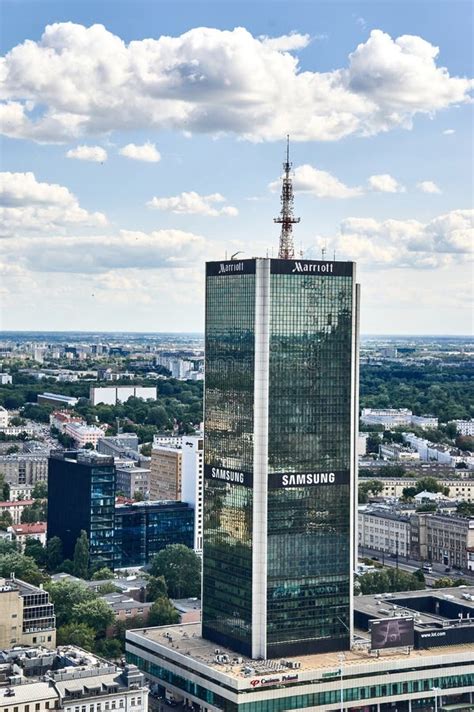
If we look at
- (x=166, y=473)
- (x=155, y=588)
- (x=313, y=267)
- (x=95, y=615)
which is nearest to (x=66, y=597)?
(x=95, y=615)

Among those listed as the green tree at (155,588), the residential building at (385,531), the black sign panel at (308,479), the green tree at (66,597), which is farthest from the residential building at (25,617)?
the residential building at (385,531)

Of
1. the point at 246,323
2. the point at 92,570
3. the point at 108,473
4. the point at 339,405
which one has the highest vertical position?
the point at 246,323

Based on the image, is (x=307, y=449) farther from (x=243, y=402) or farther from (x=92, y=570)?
(x=92, y=570)

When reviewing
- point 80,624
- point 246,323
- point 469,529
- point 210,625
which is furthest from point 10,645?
point 469,529

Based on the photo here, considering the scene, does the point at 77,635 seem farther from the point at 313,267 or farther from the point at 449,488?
the point at 449,488

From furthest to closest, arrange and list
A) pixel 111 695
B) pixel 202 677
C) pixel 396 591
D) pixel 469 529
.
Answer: pixel 469 529 → pixel 396 591 → pixel 202 677 → pixel 111 695

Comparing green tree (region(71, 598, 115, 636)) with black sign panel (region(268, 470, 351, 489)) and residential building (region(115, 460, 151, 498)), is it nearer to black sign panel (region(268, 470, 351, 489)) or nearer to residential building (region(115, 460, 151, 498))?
black sign panel (region(268, 470, 351, 489))
